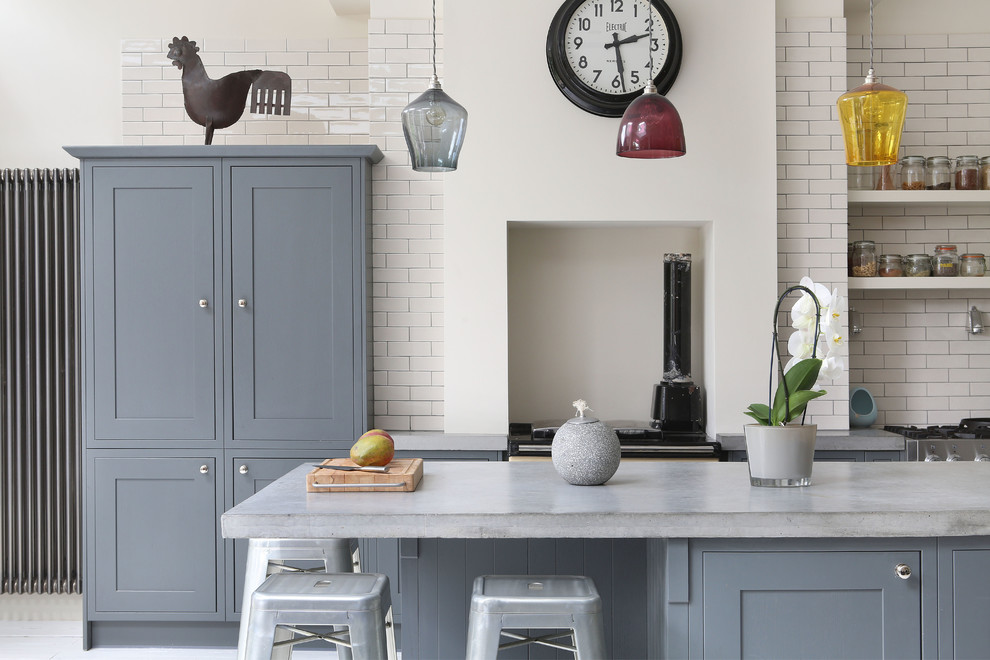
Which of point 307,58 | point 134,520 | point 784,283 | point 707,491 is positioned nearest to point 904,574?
point 707,491

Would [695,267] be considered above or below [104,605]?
above

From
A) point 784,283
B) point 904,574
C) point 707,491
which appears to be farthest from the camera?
point 784,283

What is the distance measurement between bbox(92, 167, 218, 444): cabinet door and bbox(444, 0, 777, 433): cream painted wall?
1.25m

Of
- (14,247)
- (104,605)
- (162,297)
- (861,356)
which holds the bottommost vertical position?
(104,605)

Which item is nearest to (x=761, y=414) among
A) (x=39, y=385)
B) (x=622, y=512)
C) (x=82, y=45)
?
(x=622, y=512)

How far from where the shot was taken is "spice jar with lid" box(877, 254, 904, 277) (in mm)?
4613

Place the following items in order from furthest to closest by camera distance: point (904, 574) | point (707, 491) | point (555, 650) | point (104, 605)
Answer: point (104, 605) → point (555, 650) → point (707, 491) → point (904, 574)

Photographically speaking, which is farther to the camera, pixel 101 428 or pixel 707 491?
pixel 101 428

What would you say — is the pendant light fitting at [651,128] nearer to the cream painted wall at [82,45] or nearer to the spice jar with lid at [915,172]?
the spice jar with lid at [915,172]

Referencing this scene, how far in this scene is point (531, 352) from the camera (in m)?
4.89

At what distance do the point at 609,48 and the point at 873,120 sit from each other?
2084 mm

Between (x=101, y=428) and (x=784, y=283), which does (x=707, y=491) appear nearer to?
(x=784, y=283)

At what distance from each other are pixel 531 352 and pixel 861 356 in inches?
73.7

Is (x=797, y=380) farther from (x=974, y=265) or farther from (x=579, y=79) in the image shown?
(x=974, y=265)
